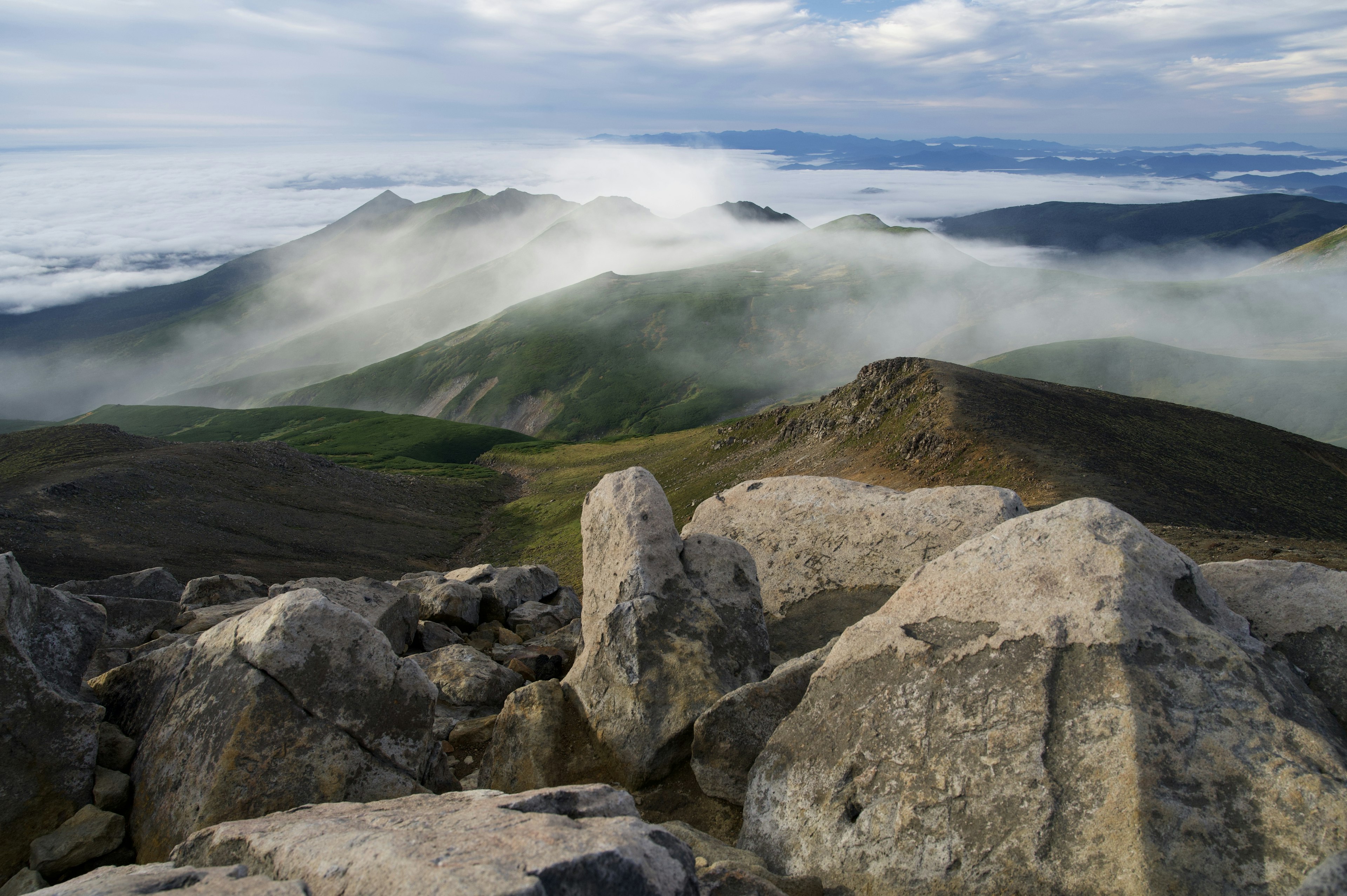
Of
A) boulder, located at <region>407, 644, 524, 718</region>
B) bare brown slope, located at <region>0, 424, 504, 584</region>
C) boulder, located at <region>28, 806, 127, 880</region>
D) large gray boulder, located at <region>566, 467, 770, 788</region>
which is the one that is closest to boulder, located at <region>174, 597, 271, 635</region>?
boulder, located at <region>407, 644, 524, 718</region>

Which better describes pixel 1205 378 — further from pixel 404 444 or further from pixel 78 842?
pixel 78 842

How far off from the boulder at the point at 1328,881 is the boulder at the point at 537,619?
23.3 m

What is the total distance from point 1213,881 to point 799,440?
228ft

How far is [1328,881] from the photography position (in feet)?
24.7

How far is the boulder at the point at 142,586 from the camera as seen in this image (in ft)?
93.1

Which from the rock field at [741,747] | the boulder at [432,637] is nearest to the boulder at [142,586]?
the boulder at [432,637]

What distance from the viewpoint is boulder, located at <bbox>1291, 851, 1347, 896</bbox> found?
293 inches

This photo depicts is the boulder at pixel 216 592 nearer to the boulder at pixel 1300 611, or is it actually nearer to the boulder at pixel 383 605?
the boulder at pixel 383 605

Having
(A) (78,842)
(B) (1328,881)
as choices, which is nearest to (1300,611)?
(B) (1328,881)

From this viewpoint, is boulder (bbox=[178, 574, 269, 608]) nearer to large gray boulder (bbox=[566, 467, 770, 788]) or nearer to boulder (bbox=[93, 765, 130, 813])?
Result: boulder (bbox=[93, 765, 130, 813])

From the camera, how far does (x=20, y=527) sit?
61062 mm

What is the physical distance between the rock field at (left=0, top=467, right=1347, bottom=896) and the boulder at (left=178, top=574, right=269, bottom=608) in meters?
10.4

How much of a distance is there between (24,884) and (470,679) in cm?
1000

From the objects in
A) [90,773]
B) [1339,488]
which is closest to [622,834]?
[90,773]
